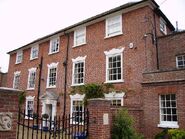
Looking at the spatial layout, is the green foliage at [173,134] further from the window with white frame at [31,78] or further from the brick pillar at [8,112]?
the window with white frame at [31,78]

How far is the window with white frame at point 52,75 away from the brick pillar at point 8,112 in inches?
571

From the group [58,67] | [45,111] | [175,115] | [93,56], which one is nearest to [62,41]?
[58,67]

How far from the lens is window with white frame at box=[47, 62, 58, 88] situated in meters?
20.6

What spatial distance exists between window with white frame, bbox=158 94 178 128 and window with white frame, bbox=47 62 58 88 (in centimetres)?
1080

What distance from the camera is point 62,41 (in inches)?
818

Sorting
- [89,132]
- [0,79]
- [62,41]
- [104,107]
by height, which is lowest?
[89,132]

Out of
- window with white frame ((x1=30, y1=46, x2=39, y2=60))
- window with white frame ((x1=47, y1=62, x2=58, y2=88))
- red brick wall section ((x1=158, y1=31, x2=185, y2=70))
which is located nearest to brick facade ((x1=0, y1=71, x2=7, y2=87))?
window with white frame ((x1=30, y1=46, x2=39, y2=60))

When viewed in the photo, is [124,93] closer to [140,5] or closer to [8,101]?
[140,5]

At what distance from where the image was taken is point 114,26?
16750 mm

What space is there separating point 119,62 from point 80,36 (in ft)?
17.2

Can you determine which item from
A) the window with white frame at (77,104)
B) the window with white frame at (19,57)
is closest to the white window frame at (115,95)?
the window with white frame at (77,104)

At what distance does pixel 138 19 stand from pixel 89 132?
9.45 m

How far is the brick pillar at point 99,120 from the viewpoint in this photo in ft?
28.7

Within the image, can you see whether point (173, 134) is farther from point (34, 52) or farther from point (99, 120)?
point (34, 52)
